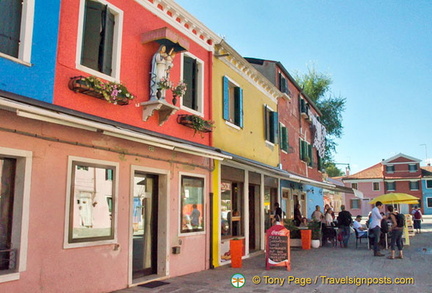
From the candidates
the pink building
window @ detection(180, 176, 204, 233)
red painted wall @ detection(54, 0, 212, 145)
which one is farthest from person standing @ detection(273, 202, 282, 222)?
red painted wall @ detection(54, 0, 212, 145)

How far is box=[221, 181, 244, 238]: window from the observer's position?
12.0m

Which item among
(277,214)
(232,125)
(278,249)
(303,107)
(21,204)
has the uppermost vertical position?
(303,107)

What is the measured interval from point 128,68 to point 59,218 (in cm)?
330

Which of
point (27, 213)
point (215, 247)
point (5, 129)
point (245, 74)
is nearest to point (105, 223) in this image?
point (27, 213)

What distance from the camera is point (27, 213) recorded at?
590 centimetres

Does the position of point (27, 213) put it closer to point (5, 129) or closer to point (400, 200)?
point (5, 129)

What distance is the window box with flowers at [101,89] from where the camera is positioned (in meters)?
6.71

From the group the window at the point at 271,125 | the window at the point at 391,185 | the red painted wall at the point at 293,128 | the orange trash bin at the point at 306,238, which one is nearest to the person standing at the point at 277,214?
the orange trash bin at the point at 306,238

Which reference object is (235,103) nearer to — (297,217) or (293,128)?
(297,217)

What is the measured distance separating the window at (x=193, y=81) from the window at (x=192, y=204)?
6.16 feet

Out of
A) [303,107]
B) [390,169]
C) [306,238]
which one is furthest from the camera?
[390,169]

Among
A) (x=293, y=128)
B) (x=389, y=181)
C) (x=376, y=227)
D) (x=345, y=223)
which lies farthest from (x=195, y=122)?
(x=389, y=181)

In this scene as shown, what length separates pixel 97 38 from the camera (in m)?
7.51

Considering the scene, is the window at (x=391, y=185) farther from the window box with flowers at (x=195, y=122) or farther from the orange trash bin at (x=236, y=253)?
the window box with flowers at (x=195, y=122)
